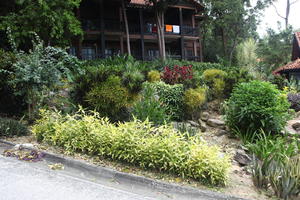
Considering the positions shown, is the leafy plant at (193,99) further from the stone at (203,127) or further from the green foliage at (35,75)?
the green foliage at (35,75)

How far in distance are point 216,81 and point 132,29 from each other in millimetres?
13506

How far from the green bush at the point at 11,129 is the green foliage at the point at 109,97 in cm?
153

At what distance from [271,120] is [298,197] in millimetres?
2642

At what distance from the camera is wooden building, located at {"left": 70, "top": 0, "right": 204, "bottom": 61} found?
62.0ft

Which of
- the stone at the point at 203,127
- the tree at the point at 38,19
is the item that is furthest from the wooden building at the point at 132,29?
the stone at the point at 203,127

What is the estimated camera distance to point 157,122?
582 cm

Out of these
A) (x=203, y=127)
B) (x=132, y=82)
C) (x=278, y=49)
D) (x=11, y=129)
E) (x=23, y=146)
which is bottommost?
(x=203, y=127)

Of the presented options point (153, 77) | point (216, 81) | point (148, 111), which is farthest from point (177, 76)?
point (148, 111)

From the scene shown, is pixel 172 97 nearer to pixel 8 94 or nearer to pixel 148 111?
pixel 148 111

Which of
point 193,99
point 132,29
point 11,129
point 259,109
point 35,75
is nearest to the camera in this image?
point 11,129

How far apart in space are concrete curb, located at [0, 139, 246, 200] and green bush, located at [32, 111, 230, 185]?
9.0 inches

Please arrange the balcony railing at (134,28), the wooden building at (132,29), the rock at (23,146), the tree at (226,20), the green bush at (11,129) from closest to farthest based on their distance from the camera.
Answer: the rock at (23,146), the green bush at (11,129), the balcony railing at (134,28), the wooden building at (132,29), the tree at (226,20)

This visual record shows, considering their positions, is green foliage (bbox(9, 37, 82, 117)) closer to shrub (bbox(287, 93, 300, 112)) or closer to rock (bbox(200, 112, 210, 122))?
rock (bbox(200, 112, 210, 122))

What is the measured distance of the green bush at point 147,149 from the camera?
3562 mm
